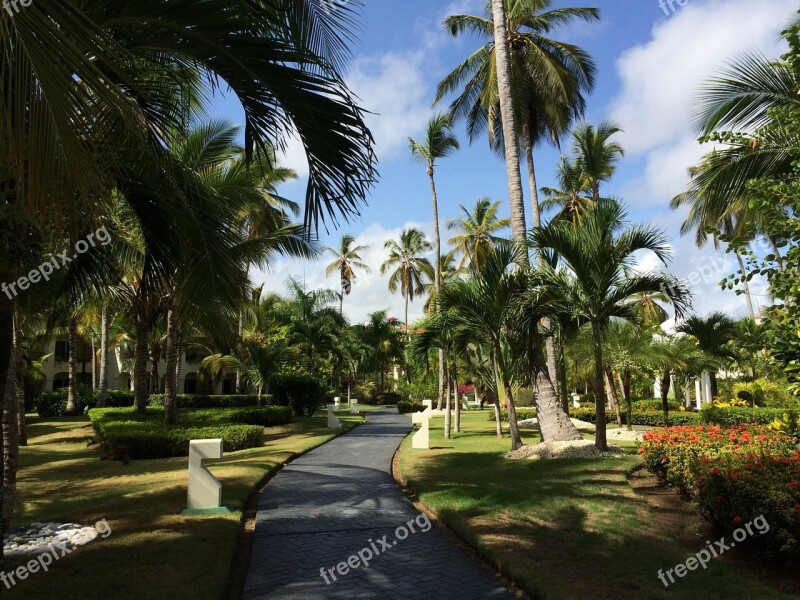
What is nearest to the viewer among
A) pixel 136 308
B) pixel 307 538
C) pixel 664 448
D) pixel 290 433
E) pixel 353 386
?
pixel 307 538

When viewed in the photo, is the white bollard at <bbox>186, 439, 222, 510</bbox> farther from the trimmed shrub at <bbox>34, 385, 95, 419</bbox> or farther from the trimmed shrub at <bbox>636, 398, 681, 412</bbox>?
the trimmed shrub at <bbox>34, 385, 95, 419</bbox>

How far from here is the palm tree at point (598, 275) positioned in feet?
35.0

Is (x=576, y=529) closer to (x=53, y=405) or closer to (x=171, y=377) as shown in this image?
(x=171, y=377)

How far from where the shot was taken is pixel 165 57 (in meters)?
5.63

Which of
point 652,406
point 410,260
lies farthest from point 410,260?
point 652,406

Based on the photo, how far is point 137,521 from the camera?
272 inches

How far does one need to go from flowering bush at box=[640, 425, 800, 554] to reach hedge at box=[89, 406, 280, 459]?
11113mm

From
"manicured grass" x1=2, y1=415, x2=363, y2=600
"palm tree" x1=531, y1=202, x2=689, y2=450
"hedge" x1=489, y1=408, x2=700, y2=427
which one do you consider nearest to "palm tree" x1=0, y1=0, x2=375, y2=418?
"manicured grass" x1=2, y1=415, x2=363, y2=600

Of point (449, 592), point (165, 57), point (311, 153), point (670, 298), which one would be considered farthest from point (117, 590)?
point (670, 298)

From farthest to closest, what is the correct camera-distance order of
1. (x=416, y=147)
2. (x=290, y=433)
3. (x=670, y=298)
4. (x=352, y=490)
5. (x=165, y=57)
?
1. (x=416, y=147)
2. (x=290, y=433)
3. (x=670, y=298)
4. (x=352, y=490)
5. (x=165, y=57)

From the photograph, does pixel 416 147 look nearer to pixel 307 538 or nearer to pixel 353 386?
pixel 307 538

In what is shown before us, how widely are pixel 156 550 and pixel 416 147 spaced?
2639 centimetres

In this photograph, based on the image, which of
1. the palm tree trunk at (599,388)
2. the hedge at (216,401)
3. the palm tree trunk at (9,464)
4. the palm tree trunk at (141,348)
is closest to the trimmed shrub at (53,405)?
the hedge at (216,401)

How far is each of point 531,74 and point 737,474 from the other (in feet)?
55.2
